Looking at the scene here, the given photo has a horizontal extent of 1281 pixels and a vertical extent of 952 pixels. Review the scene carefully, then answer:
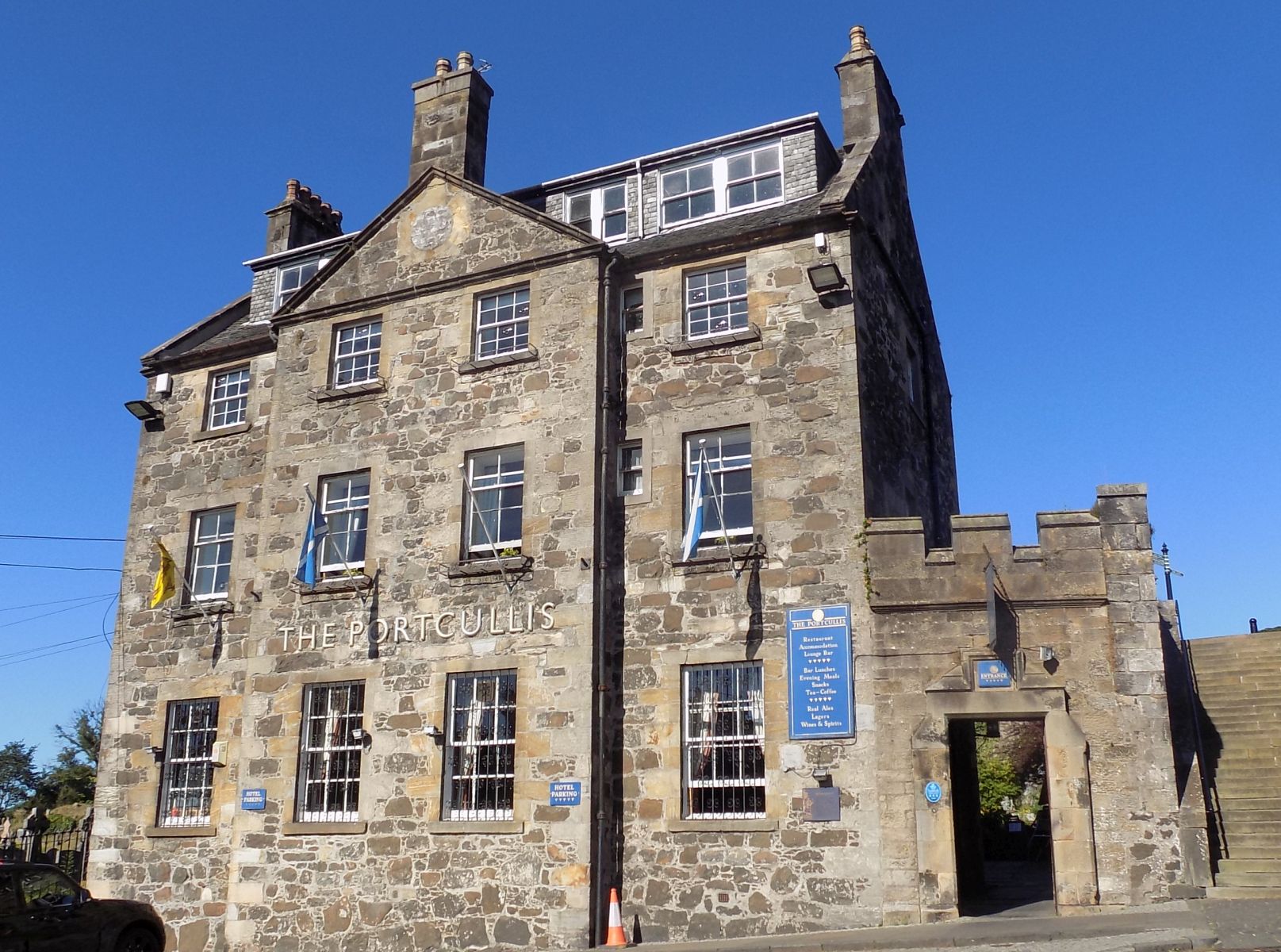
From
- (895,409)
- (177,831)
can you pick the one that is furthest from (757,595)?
(177,831)

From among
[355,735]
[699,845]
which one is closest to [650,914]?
[699,845]

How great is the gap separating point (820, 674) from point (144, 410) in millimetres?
13997

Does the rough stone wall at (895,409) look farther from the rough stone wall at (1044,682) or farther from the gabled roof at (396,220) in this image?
the gabled roof at (396,220)

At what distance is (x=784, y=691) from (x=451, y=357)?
24.5ft

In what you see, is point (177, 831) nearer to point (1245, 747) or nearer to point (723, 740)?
point (723, 740)

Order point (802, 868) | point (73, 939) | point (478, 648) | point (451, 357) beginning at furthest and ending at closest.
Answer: point (451, 357) < point (478, 648) < point (802, 868) < point (73, 939)

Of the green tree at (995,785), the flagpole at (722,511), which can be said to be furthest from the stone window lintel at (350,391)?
the green tree at (995,785)

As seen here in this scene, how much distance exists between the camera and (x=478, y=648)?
17516mm

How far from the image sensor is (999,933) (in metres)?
13.3

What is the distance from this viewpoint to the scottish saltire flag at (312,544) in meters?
18.7

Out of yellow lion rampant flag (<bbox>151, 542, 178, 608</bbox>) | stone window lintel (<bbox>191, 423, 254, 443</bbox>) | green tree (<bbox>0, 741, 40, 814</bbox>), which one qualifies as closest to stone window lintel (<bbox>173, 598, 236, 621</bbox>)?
yellow lion rampant flag (<bbox>151, 542, 178, 608</bbox>)

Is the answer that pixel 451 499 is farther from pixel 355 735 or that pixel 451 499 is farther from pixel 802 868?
pixel 802 868

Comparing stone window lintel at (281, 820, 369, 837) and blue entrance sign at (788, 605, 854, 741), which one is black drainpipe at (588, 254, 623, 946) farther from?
stone window lintel at (281, 820, 369, 837)

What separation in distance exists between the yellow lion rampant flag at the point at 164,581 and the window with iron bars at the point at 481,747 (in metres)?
5.87
